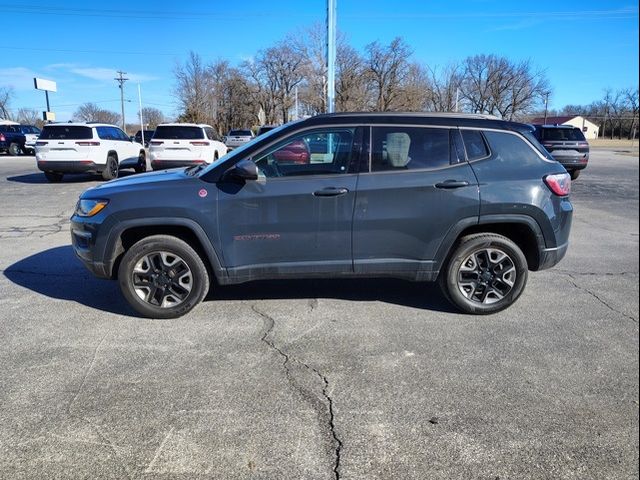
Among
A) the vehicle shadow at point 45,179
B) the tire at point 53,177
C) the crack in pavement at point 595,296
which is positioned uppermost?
the tire at point 53,177

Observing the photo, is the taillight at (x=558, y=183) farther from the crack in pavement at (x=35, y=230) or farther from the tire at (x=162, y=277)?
the crack in pavement at (x=35, y=230)

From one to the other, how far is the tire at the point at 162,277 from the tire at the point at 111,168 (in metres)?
11.6

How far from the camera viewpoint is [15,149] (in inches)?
1214

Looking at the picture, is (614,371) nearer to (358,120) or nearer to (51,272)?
(358,120)

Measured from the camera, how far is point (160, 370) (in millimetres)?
3502

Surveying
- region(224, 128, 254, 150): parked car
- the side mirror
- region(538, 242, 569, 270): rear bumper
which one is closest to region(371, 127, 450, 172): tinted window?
the side mirror

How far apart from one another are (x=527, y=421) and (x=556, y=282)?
10.2ft

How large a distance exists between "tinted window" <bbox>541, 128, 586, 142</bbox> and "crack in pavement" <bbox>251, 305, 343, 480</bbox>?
16436 mm

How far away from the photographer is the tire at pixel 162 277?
4328mm

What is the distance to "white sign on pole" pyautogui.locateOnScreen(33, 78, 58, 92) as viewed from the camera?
52938 mm

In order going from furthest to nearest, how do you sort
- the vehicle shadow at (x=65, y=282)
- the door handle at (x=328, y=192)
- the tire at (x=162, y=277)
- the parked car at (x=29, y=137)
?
the parked car at (x=29, y=137)
the vehicle shadow at (x=65, y=282)
the tire at (x=162, y=277)
the door handle at (x=328, y=192)

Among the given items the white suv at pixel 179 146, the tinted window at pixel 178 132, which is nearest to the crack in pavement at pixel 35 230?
the white suv at pixel 179 146

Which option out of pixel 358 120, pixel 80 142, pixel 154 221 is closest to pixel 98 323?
pixel 154 221

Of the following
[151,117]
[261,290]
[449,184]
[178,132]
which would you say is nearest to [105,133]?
[178,132]
